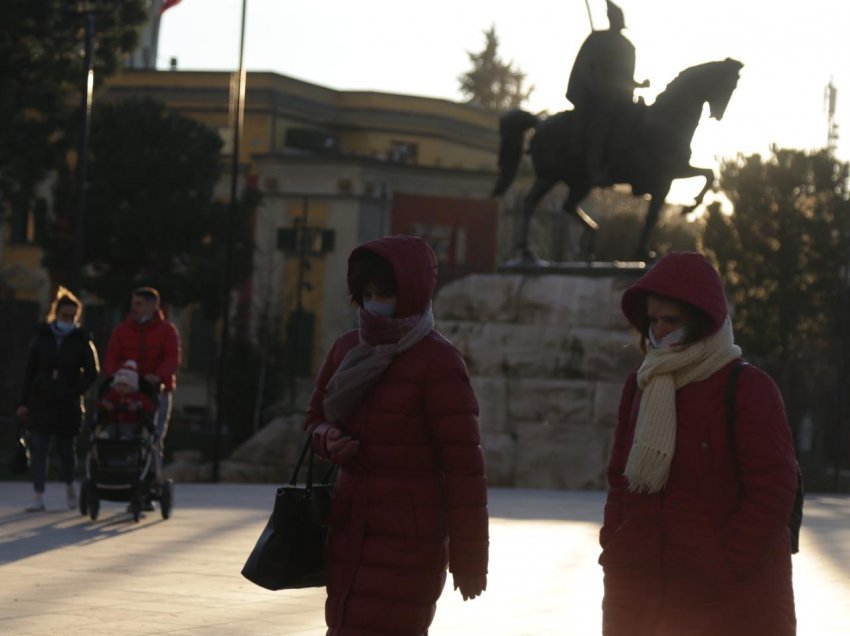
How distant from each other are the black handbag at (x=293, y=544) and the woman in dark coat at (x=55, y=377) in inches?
415

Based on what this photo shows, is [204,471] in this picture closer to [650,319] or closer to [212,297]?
[650,319]

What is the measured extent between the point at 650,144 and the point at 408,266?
58.5ft

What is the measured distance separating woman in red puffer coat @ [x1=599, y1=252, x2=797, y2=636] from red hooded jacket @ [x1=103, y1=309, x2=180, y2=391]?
9.83 meters

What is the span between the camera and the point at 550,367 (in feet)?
80.3

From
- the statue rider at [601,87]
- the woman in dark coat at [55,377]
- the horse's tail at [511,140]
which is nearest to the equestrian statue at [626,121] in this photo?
the statue rider at [601,87]

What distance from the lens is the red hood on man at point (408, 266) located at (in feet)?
20.9

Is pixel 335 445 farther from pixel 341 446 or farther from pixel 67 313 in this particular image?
pixel 67 313

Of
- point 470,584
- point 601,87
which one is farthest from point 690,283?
point 601,87

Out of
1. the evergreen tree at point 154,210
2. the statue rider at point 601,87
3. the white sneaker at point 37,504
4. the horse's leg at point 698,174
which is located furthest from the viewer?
the evergreen tree at point 154,210

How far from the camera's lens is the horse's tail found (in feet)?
83.8

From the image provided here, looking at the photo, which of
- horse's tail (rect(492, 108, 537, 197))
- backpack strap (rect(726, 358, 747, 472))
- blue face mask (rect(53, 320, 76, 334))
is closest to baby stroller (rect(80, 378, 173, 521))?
blue face mask (rect(53, 320, 76, 334))

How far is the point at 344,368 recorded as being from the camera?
6.50 meters

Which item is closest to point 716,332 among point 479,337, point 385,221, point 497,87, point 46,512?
point 46,512

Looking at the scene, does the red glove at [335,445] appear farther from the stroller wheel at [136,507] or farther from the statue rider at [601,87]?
the statue rider at [601,87]
